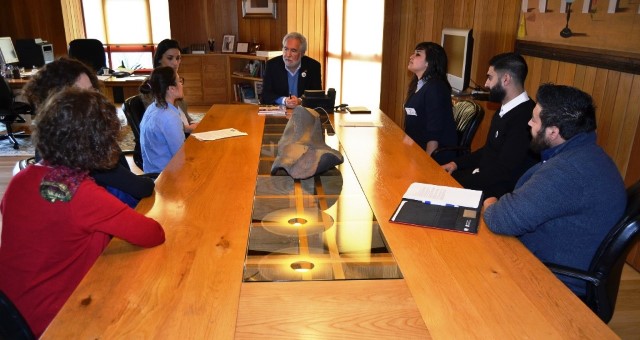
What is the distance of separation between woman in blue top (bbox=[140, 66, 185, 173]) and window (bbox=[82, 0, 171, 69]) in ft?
18.4

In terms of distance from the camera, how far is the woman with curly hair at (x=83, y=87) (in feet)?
5.83

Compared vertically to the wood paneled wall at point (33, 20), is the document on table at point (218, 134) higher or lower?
lower

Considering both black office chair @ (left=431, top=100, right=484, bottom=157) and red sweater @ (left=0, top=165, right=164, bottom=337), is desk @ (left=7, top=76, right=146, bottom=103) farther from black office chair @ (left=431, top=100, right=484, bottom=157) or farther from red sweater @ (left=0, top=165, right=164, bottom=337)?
red sweater @ (left=0, top=165, right=164, bottom=337)

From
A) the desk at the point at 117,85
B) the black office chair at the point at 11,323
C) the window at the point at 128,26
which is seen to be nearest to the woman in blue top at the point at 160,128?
the black office chair at the point at 11,323

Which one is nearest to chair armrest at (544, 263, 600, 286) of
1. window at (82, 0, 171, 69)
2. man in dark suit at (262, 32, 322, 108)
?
man in dark suit at (262, 32, 322, 108)

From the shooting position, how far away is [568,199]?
1552mm

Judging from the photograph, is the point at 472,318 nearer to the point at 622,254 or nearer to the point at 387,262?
the point at 387,262

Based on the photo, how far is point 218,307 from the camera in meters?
1.14

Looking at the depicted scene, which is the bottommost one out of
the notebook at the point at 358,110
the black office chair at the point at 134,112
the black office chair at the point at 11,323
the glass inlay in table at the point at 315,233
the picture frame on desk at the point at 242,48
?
the black office chair at the point at 11,323

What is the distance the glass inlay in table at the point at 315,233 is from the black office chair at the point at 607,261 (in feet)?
2.04

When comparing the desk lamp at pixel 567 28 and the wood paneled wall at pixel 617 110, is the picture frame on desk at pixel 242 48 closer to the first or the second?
the desk lamp at pixel 567 28

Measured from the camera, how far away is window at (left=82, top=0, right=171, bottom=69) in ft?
25.8

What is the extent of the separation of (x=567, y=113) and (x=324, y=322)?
120 centimetres

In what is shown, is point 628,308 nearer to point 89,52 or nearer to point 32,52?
point 89,52
